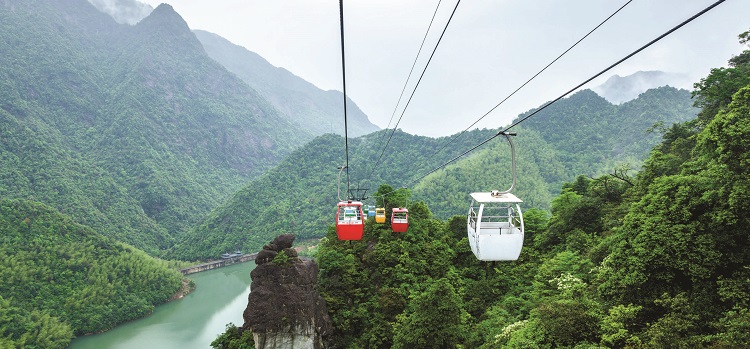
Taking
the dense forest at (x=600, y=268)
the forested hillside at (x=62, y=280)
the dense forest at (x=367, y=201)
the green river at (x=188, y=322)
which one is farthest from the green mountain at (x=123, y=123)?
the dense forest at (x=600, y=268)

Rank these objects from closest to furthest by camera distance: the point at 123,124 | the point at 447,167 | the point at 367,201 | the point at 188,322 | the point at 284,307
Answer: the point at 284,307 → the point at 188,322 → the point at 367,201 → the point at 447,167 → the point at 123,124

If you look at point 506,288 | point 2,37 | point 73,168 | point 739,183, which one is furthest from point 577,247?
point 2,37

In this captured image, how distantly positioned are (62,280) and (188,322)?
1689cm

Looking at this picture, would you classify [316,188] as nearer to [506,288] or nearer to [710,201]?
[506,288]

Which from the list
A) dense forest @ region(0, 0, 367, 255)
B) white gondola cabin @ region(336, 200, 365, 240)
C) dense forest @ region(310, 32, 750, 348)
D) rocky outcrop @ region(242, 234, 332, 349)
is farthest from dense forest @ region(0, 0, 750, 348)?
white gondola cabin @ region(336, 200, 365, 240)

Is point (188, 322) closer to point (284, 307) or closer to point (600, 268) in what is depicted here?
point (284, 307)

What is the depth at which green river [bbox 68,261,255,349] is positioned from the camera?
36.7 m

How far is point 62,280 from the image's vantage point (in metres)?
43.7

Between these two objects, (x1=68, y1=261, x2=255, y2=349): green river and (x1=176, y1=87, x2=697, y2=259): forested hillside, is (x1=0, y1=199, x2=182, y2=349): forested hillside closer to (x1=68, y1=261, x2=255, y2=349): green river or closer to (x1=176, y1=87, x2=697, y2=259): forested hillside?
(x1=68, y1=261, x2=255, y2=349): green river

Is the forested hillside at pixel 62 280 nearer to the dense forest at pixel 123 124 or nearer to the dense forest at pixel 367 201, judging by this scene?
the dense forest at pixel 367 201

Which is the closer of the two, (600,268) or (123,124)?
(600,268)

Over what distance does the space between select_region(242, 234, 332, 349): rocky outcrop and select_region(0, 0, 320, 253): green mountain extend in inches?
2717

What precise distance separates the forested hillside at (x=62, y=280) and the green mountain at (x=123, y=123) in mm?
25800

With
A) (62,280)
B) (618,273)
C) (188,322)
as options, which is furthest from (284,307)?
(62,280)
